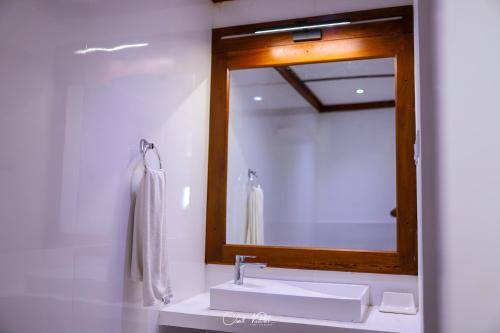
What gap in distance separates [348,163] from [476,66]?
50.1 inches

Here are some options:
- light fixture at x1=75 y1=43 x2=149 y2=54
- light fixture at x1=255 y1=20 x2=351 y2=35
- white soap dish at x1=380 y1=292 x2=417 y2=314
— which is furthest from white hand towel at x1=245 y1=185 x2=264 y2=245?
light fixture at x1=75 y1=43 x2=149 y2=54

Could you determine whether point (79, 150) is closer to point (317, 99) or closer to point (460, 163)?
point (460, 163)

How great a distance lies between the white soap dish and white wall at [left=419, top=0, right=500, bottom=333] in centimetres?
100

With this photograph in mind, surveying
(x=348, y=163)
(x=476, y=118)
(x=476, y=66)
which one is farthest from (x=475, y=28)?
(x=348, y=163)

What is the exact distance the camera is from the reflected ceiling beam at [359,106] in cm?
238

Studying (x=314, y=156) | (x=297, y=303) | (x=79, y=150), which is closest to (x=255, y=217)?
(x=314, y=156)

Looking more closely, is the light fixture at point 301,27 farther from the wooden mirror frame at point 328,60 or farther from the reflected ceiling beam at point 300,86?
the reflected ceiling beam at point 300,86

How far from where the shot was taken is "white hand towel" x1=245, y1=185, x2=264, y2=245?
2.55 metres

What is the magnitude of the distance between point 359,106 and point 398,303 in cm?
102

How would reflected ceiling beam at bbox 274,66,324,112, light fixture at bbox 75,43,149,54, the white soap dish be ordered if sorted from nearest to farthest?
light fixture at bbox 75,43,149,54, the white soap dish, reflected ceiling beam at bbox 274,66,324,112

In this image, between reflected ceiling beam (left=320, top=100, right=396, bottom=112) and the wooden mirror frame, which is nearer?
the wooden mirror frame

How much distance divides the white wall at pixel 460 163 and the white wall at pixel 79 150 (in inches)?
43.1

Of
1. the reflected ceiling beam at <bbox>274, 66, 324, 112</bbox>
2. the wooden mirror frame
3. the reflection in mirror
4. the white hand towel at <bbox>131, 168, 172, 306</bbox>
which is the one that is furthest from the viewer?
the reflected ceiling beam at <bbox>274, 66, 324, 112</bbox>

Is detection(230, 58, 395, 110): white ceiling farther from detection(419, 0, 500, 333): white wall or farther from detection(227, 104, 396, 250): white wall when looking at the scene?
detection(419, 0, 500, 333): white wall
